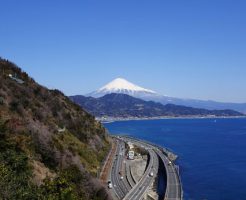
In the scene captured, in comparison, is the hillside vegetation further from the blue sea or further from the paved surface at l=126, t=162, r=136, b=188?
the blue sea

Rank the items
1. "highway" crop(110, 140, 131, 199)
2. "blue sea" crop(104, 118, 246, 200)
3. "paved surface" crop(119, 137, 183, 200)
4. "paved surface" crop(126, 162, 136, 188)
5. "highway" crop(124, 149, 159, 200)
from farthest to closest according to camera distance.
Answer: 1. "blue sea" crop(104, 118, 246, 200)
2. "paved surface" crop(126, 162, 136, 188)
3. "paved surface" crop(119, 137, 183, 200)
4. "highway" crop(110, 140, 131, 199)
5. "highway" crop(124, 149, 159, 200)

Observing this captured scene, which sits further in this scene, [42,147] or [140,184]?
[140,184]

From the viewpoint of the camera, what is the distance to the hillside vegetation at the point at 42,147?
92.1 feet

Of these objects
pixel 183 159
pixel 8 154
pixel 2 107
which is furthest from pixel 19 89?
pixel 183 159

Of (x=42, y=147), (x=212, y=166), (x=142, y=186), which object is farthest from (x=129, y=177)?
(x=212, y=166)

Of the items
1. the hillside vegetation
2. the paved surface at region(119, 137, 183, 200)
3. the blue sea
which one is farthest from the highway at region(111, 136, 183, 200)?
the hillside vegetation

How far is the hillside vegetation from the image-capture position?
28078 mm

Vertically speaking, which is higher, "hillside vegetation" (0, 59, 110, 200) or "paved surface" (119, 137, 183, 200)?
"hillside vegetation" (0, 59, 110, 200)

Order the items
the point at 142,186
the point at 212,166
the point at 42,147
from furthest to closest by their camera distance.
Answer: the point at 212,166 < the point at 142,186 < the point at 42,147

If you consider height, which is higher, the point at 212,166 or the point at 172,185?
the point at 172,185

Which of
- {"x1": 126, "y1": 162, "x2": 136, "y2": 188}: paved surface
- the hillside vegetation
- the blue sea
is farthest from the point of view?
the blue sea

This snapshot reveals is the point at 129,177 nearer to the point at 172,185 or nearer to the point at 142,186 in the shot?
the point at 172,185

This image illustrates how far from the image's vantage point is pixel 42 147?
150 feet

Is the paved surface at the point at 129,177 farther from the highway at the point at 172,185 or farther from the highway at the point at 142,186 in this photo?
the highway at the point at 172,185
